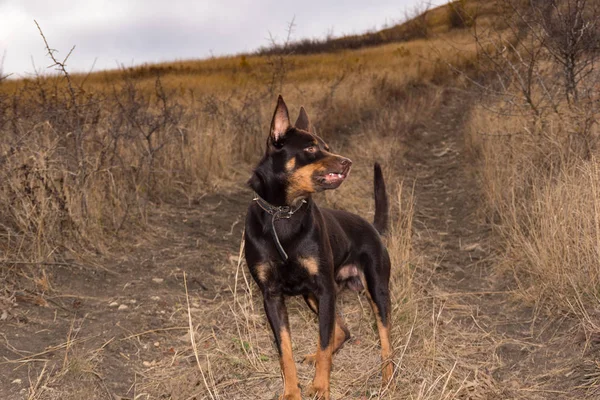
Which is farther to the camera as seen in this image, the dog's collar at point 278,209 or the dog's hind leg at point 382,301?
the dog's hind leg at point 382,301

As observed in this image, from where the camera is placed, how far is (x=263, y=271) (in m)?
3.50

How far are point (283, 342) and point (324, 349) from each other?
0.72ft

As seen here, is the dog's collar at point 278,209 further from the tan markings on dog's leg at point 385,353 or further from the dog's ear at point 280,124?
the tan markings on dog's leg at point 385,353

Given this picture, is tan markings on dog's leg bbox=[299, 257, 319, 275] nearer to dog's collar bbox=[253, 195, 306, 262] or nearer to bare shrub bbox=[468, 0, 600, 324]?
dog's collar bbox=[253, 195, 306, 262]

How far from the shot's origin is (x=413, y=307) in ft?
15.1

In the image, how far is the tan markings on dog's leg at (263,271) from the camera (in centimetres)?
349

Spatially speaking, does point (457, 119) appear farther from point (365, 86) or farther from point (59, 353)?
point (59, 353)

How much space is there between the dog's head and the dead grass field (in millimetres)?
782

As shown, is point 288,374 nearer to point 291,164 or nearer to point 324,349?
point 324,349

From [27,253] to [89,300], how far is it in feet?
2.24

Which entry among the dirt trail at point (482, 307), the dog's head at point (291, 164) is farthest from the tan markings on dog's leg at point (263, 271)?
the dirt trail at point (482, 307)

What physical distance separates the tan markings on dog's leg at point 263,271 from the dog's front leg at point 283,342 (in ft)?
0.28

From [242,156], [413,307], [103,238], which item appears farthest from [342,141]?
[413,307]

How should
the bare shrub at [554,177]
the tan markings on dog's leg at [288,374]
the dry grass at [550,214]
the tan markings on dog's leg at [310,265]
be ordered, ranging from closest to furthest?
the tan markings on dog's leg at [288,374] → the tan markings on dog's leg at [310,265] → the dry grass at [550,214] → the bare shrub at [554,177]
